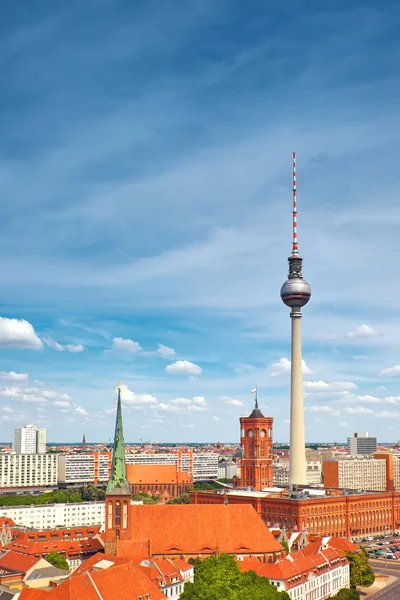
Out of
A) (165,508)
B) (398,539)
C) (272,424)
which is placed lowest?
(398,539)

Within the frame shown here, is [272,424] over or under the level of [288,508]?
over

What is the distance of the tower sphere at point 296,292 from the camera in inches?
7697

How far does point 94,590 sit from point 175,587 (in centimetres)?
2176

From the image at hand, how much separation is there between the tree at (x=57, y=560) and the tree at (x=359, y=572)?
43021 millimetres

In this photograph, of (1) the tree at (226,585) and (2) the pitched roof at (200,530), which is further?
(2) the pitched roof at (200,530)

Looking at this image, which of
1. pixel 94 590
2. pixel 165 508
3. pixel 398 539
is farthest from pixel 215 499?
pixel 94 590

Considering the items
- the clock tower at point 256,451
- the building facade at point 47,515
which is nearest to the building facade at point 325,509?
the clock tower at point 256,451

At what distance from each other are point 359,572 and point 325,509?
47.9 m

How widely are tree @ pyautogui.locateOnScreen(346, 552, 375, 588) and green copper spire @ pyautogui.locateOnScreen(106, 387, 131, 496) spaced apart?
3857cm

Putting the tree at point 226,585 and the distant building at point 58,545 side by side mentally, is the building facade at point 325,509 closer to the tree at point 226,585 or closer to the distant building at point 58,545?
the distant building at point 58,545

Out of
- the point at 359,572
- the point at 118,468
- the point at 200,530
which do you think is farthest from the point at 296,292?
the point at 118,468

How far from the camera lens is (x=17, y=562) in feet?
342

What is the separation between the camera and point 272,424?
19488 centimetres

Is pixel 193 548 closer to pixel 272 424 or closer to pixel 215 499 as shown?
pixel 215 499
